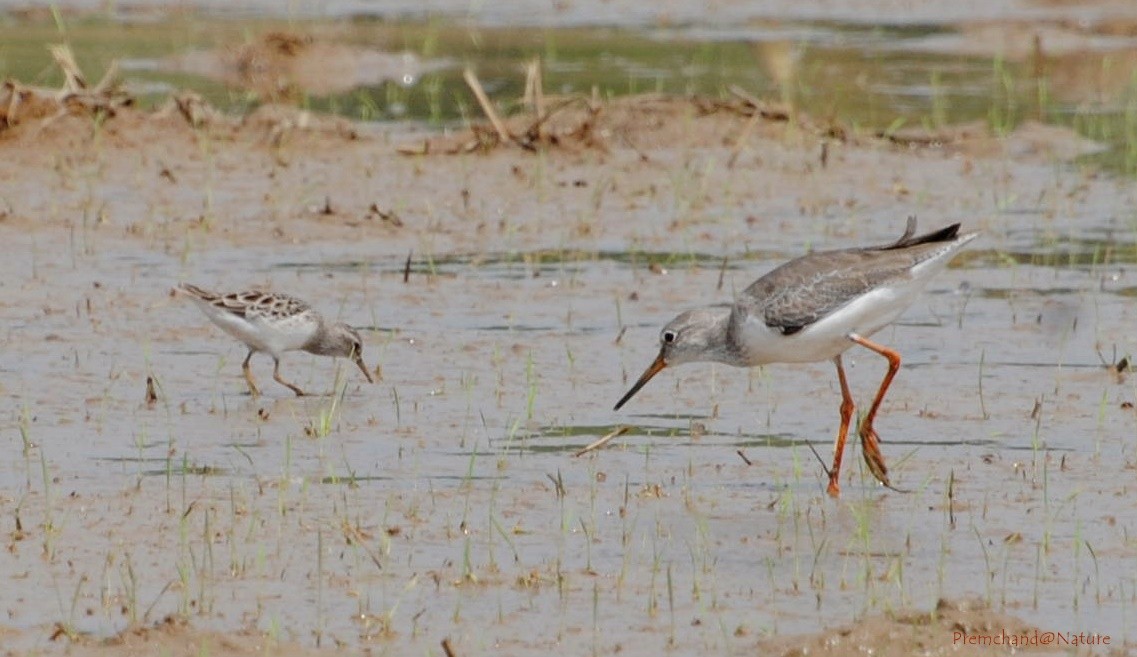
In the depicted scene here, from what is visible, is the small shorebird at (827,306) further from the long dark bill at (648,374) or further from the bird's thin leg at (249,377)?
the bird's thin leg at (249,377)

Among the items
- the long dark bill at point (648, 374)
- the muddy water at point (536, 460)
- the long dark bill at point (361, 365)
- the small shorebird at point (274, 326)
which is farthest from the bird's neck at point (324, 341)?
the long dark bill at point (648, 374)

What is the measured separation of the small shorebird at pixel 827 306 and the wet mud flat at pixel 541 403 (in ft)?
1.57

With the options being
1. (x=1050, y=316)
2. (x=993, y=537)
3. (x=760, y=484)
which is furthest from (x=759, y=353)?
(x=1050, y=316)

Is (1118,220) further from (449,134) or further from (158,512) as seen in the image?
(158,512)

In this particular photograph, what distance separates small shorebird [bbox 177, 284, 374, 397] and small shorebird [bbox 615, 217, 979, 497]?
2.17 m

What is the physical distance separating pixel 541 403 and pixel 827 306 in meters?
1.78

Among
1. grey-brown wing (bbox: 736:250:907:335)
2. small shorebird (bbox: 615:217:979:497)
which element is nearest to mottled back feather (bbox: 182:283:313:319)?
small shorebird (bbox: 615:217:979:497)

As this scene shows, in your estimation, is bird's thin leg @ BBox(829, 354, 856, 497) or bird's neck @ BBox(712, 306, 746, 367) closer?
bird's thin leg @ BBox(829, 354, 856, 497)

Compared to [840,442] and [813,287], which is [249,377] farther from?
[840,442]

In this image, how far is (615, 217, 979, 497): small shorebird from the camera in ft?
27.7

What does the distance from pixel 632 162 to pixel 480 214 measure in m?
1.92

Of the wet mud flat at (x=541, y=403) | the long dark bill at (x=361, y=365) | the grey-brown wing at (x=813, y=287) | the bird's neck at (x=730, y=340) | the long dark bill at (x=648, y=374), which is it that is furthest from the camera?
the long dark bill at (x=361, y=365)

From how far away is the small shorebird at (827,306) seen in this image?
843 cm

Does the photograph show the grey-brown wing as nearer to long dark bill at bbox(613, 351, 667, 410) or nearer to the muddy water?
long dark bill at bbox(613, 351, 667, 410)
